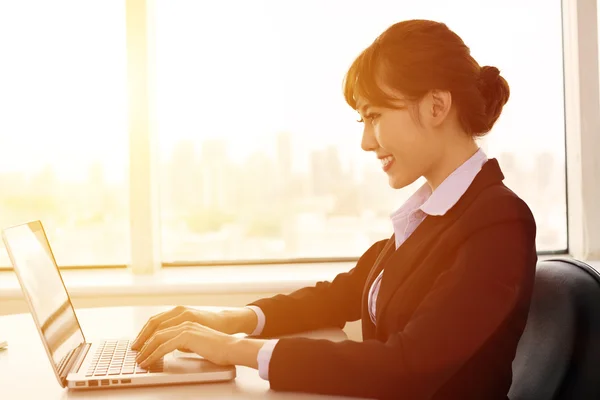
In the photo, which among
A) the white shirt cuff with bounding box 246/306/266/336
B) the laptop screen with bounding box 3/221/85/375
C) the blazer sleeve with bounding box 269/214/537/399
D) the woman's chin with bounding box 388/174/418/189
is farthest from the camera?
the white shirt cuff with bounding box 246/306/266/336

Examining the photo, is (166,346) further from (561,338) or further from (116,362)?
Answer: (561,338)

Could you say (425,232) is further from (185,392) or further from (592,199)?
(592,199)

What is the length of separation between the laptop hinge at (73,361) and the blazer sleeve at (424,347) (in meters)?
0.33

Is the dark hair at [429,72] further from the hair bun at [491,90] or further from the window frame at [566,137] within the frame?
the window frame at [566,137]

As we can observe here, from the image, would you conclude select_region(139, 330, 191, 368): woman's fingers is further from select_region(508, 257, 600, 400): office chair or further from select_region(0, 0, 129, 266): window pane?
select_region(0, 0, 129, 266): window pane

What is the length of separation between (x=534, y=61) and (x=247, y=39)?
117 cm

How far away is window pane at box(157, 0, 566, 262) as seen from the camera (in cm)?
260

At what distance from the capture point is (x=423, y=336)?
96 centimetres

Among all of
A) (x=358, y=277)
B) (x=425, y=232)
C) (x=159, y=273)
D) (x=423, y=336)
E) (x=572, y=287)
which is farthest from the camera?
(x=159, y=273)

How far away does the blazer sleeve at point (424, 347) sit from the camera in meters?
0.96

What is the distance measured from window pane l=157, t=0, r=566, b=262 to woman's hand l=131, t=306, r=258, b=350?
1230mm

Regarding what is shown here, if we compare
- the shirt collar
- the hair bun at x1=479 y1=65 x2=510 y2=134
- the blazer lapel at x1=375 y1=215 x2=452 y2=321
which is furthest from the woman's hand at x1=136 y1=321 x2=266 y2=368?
the hair bun at x1=479 y1=65 x2=510 y2=134

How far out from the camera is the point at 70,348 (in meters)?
1.20

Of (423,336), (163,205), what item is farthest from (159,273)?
Answer: (423,336)
